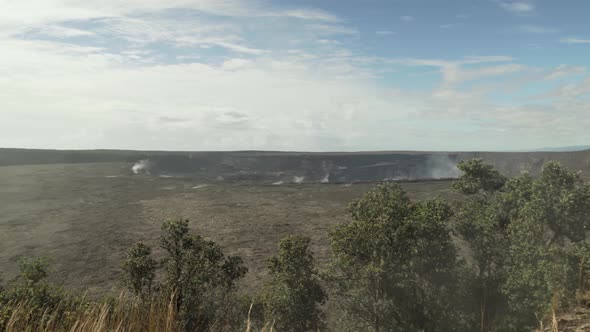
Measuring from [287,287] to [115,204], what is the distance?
188ft

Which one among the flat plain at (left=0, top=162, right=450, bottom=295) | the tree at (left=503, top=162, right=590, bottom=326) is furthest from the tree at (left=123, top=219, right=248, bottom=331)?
the tree at (left=503, top=162, right=590, bottom=326)

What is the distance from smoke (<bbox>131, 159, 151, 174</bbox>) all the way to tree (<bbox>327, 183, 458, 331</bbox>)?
111 m

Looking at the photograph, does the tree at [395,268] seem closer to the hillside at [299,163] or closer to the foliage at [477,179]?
the foliage at [477,179]

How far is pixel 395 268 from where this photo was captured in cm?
2202

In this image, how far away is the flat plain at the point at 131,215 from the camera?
4438cm

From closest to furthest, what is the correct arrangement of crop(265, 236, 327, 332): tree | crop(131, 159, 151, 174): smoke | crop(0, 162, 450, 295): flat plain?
1. crop(265, 236, 327, 332): tree
2. crop(0, 162, 450, 295): flat plain
3. crop(131, 159, 151, 174): smoke

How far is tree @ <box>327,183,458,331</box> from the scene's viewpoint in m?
Answer: 22.0

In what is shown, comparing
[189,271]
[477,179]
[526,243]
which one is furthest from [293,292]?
[477,179]

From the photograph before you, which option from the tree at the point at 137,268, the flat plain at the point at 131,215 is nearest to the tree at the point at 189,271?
the tree at the point at 137,268

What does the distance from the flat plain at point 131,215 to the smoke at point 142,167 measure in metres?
22.5

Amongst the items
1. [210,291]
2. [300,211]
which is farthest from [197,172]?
[210,291]

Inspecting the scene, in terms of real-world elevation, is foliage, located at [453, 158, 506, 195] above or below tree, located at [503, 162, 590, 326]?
above

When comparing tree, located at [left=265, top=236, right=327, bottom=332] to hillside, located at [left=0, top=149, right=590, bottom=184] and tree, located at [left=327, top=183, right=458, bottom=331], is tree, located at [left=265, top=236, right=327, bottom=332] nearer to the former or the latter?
tree, located at [left=327, top=183, right=458, bottom=331]

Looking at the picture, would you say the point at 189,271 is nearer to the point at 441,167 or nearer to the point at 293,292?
the point at 293,292
